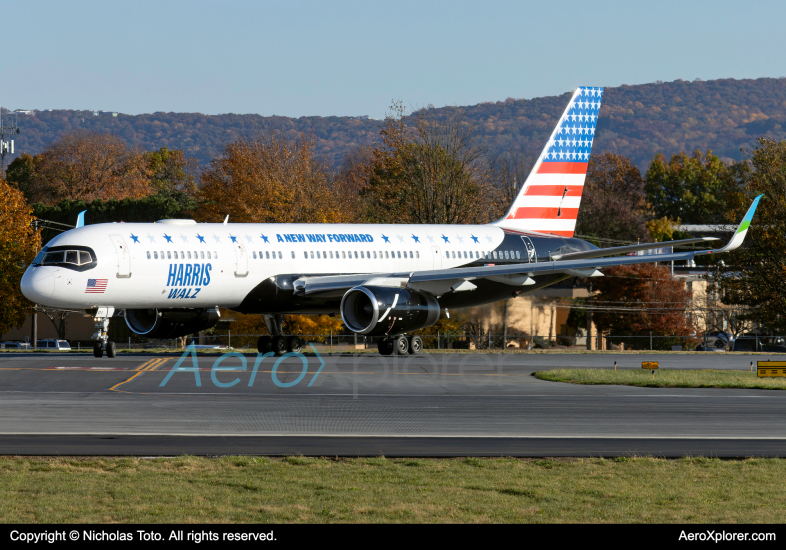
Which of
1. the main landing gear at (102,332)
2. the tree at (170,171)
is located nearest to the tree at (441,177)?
the main landing gear at (102,332)

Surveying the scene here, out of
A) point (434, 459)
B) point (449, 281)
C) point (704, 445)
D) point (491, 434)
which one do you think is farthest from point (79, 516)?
point (449, 281)

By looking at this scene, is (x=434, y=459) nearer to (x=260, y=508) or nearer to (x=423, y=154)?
(x=260, y=508)

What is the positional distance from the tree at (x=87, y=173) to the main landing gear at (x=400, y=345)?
7227cm

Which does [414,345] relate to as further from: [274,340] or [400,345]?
[274,340]

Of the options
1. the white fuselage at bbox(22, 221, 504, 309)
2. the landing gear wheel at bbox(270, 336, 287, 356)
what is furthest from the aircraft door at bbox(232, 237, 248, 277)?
the landing gear wheel at bbox(270, 336, 287, 356)

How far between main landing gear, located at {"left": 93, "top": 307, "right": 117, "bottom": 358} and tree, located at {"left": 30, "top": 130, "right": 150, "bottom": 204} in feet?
235

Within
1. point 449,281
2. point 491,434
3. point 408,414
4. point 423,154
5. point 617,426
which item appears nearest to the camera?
point 491,434

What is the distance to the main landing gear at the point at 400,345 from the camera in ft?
127

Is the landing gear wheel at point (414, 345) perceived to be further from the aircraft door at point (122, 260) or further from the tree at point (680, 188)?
the tree at point (680, 188)

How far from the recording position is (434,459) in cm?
1436

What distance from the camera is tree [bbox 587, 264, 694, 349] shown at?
6669 centimetres

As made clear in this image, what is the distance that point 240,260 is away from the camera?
3550 cm

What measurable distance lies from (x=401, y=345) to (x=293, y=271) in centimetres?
560
